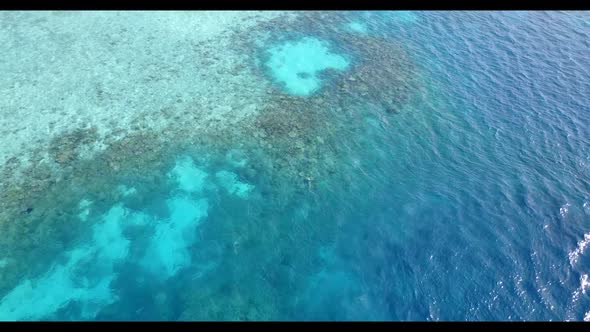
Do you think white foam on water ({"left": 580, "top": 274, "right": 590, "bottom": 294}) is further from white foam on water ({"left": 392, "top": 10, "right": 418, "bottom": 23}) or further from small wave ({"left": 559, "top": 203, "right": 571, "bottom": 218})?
white foam on water ({"left": 392, "top": 10, "right": 418, "bottom": 23})

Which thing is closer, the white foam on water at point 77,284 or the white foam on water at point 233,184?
the white foam on water at point 77,284

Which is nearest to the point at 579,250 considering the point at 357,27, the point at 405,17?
the point at 357,27

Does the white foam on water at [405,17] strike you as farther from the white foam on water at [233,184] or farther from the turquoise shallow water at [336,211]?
the white foam on water at [233,184]

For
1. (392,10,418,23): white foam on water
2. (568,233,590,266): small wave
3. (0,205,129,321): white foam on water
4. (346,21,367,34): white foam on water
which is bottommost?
(0,205,129,321): white foam on water

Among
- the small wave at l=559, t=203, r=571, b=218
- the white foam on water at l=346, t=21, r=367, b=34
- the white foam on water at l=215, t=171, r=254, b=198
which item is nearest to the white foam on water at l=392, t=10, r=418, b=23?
the white foam on water at l=346, t=21, r=367, b=34

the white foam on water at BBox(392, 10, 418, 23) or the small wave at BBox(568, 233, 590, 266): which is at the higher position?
the white foam on water at BBox(392, 10, 418, 23)

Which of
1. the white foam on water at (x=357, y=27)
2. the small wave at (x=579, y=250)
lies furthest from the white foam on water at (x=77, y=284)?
the white foam on water at (x=357, y=27)
